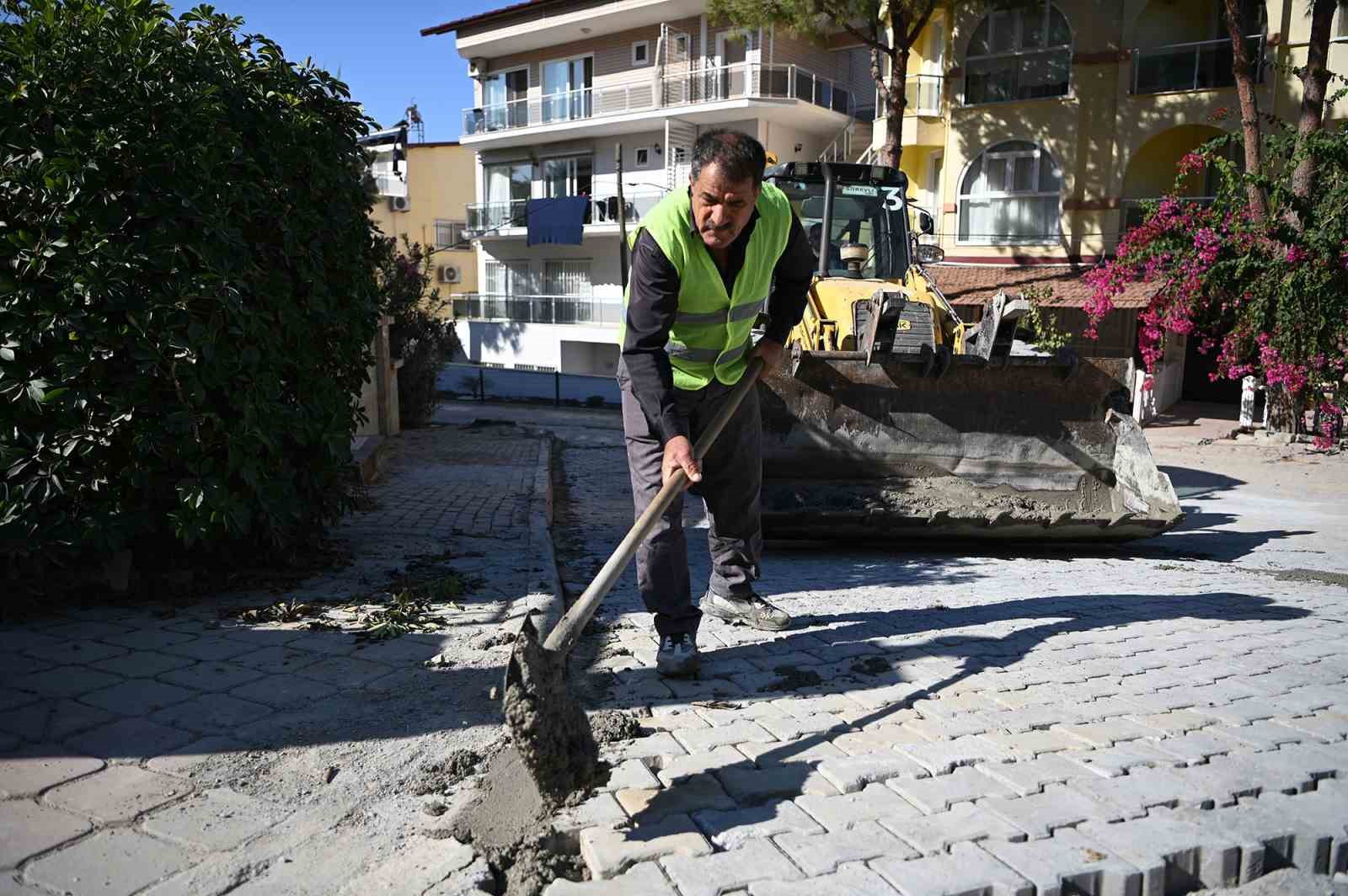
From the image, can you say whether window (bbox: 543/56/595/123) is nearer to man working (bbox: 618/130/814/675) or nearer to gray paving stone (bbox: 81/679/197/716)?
man working (bbox: 618/130/814/675)

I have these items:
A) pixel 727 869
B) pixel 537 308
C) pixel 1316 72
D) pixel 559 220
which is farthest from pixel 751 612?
pixel 537 308

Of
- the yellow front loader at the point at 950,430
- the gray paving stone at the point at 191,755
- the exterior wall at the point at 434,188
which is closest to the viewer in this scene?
the gray paving stone at the point at 191,755

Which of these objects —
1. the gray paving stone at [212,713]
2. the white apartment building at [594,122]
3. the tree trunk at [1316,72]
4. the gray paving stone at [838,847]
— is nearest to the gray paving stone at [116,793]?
the gray paving stone at [212,713]

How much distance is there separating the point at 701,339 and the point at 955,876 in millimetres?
2204

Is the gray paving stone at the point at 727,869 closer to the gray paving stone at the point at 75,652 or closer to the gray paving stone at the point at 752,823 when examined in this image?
the gray paving stone at the point at 752,823

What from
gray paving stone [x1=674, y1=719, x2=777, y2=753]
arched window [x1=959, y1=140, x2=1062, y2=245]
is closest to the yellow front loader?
gray paving stone [x1=674, y1=719, x2=777, y2=753]

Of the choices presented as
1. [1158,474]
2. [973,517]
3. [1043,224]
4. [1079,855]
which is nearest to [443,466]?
[973,517]

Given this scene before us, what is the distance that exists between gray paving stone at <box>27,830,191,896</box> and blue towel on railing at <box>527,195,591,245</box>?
1072 inches

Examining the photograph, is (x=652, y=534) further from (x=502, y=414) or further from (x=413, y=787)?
(x=502, y=414)

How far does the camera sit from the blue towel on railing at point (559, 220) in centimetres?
2883

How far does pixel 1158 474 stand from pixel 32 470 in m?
6.00

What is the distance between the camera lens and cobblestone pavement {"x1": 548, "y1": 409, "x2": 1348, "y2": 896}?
2.51m

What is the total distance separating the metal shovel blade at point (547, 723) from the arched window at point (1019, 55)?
20.9 meters

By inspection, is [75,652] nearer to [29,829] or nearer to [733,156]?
[29,829]
